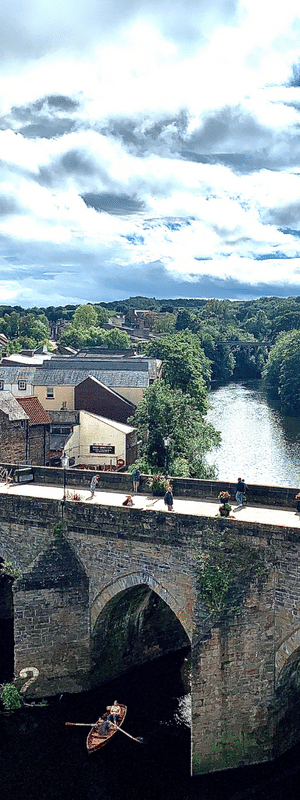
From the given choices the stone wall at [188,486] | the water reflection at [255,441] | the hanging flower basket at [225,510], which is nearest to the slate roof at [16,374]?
the water reflection at [255,441]

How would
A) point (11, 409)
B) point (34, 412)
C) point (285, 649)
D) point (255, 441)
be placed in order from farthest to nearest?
1. point (255, 441)
2. point (34, 412)
3. point (11, 409)
4. point (285, 649)

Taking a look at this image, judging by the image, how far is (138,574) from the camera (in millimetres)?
27594

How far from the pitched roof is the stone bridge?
16998 millimetres

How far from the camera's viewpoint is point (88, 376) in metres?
62.8

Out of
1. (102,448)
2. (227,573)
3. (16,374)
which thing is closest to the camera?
(227,573)

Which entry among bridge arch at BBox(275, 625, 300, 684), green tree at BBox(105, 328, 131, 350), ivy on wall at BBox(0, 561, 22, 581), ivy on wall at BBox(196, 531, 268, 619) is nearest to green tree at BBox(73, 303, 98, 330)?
green tree at BBox(105, 328, 131, 350)

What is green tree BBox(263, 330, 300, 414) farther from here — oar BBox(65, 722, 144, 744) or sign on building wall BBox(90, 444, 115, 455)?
oar BBox(65, 722, 144, 744)

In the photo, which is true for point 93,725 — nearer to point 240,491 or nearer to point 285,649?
point 285,649

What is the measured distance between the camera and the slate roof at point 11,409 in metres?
47.6

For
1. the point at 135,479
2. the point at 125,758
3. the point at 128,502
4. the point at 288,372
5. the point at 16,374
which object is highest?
the point at 288,372

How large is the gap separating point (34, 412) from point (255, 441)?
109 feet

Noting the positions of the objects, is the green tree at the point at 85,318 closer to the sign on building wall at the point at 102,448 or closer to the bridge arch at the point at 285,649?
the sign on building wall at the point at 102,448

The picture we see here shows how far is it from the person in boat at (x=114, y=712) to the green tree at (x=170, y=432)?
60.0 ft

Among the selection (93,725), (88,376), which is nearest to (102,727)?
(93,725)
